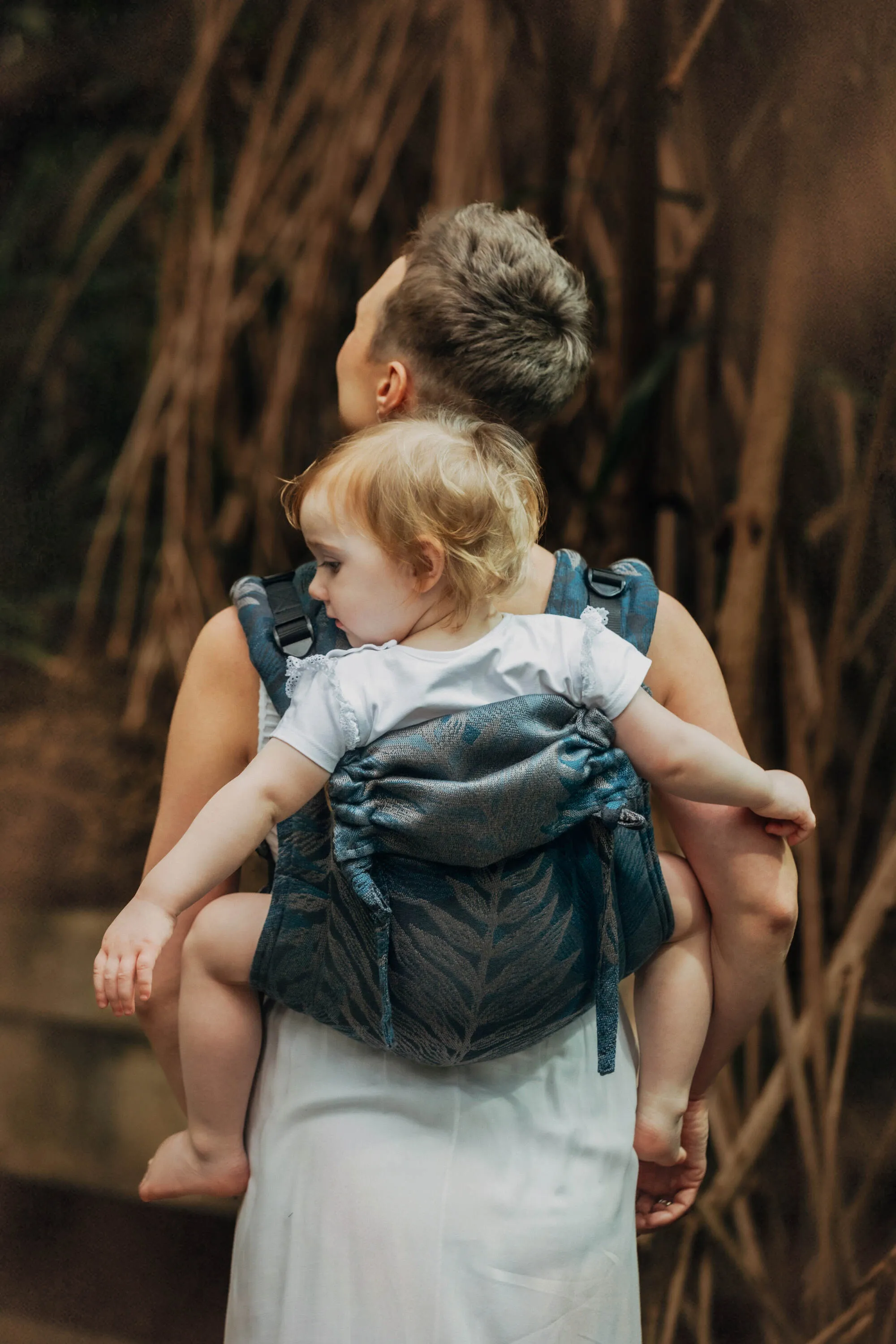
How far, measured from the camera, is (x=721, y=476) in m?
1.70

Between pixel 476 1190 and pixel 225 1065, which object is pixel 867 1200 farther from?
pixel 225 1065

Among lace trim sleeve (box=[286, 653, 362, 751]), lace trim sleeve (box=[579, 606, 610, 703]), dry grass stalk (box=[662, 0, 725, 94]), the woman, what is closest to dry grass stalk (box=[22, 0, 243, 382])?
dry grass stalk (box=[662, 0, 725, 94])

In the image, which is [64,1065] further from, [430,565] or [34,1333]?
[430,565]

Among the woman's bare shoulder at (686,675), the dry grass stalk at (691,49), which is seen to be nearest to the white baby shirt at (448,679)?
the woman's bare shoulder at (686,675)

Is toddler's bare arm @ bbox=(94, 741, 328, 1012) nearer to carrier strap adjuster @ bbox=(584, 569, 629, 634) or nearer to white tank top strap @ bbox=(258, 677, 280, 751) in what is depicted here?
white tank top strap @ bbox=(258, 677, 280, 751)

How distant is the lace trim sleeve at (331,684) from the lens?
0.87 metres

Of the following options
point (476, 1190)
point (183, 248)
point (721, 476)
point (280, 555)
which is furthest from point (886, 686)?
point (183, 248)

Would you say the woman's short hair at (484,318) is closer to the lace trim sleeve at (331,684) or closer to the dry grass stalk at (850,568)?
the lace trim sleeve at (331,684)

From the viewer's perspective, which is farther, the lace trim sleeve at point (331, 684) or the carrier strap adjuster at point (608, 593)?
the carrier strap adjuster at point (608, 593)

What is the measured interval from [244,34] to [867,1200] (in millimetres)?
1754

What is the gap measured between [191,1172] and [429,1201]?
0.75ft

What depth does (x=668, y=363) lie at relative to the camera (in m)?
1.67

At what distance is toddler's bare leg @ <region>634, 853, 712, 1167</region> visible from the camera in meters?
1.06

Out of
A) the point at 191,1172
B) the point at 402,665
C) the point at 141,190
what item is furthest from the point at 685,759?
the point at 141,190
